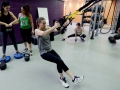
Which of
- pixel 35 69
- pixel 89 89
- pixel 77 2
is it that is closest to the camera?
pixel 89 89

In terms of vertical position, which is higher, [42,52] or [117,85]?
[42,52]

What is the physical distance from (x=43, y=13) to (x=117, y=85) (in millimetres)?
3689

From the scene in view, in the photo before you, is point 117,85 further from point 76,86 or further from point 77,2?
point 77,2

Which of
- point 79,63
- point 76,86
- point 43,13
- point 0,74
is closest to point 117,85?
point 76,86

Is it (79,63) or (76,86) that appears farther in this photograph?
(79,63)

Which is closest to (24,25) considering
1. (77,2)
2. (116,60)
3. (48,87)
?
(48,87)

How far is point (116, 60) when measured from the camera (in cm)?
287

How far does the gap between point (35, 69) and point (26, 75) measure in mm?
267

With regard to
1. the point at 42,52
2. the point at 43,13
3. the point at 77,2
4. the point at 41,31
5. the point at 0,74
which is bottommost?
the point at 0,74

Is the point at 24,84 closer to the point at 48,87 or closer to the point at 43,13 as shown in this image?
the point at 48,87

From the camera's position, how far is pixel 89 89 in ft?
5.81

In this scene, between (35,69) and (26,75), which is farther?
(35,69)

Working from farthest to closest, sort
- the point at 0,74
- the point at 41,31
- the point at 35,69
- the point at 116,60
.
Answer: the point at 116,60 → the point at 35,69 → the point at 0,74 → the point at 41,31

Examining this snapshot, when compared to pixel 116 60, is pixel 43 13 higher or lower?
higher
